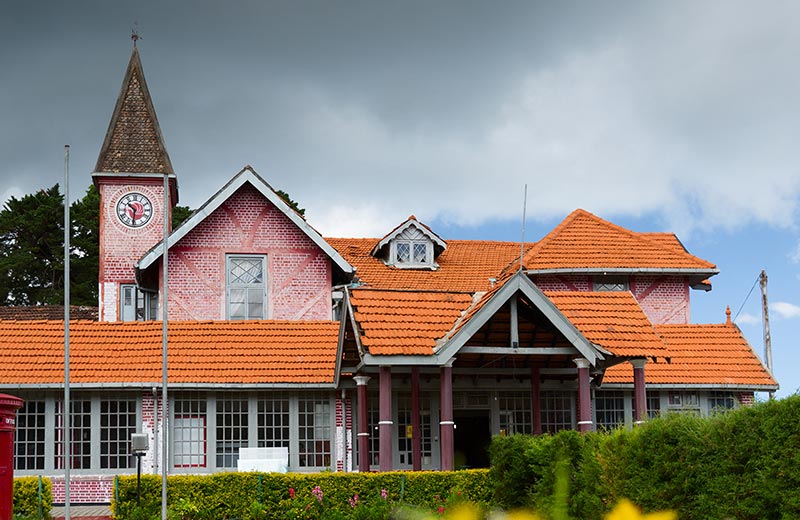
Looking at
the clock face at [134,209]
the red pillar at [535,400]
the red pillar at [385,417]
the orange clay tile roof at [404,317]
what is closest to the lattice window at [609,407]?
the red pillar at [535,400]

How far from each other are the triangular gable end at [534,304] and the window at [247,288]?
37.8 ft

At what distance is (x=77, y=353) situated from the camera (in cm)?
2423

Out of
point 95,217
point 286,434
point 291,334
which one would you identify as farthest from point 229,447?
point 95,217

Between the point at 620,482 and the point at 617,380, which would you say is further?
the point at 617,380

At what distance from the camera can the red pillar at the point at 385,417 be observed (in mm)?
19328

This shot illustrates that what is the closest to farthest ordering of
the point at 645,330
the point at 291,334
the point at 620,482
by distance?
the point at 620,482 < the point at 645,330 < the point at 291,334

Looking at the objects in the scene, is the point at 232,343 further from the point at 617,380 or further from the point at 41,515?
the point at 617,380

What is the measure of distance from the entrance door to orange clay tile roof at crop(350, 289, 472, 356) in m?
4.34

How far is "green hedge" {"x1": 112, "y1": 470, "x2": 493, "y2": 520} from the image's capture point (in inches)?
744

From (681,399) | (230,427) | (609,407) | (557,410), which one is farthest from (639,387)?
(230,427)

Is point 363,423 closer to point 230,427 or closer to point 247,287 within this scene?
point 230,427

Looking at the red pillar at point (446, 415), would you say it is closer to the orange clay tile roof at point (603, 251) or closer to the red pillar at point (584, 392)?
the red pillar at point (584, 392)

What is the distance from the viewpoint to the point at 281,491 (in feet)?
62.7

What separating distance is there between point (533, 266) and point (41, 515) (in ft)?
59.8
